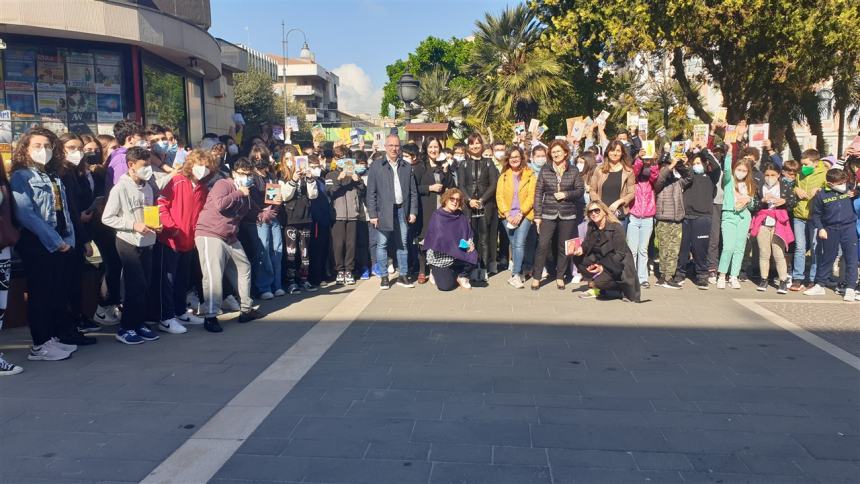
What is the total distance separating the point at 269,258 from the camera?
Answer: 8.42 metres

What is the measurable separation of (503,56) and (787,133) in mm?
10596

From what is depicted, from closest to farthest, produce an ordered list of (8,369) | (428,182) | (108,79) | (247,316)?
(8,369) → (247,316) → (428,182) → (108,79)

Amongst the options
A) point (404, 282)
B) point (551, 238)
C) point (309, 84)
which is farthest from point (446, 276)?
point (309, 84)

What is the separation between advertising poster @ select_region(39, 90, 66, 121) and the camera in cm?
1298

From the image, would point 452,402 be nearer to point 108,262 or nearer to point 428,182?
point 108,262

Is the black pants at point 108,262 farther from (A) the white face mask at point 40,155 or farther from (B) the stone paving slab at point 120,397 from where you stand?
(A) the white face mask at point 40,155

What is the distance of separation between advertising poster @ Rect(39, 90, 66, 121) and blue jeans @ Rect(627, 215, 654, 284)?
11.0 m

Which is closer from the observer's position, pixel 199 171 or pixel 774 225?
pixel 199 171

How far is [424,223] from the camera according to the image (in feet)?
32.4

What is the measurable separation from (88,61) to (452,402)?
1207 cm

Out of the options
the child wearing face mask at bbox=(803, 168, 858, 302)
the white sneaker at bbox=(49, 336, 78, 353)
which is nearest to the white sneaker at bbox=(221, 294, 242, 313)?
the white sneaker at bbox=(49, 336, 78, 353)

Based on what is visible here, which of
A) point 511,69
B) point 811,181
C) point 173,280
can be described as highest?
point 511,69

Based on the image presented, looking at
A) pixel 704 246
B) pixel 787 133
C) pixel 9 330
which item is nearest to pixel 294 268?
pixel 9 330

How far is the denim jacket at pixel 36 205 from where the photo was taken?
552cm
